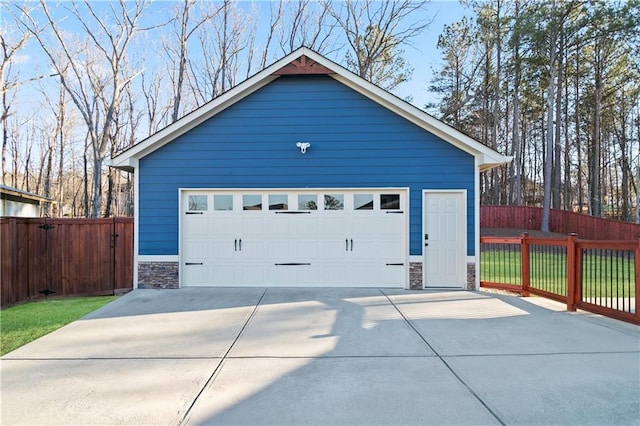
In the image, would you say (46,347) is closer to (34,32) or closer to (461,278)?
(461,278)

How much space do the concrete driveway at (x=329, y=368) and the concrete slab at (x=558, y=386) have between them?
14mm

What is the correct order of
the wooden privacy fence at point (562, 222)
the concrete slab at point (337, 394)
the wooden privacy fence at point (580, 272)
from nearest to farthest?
the concrete slab at point (337, 394) → the wooden privacy fence at point (580, 272) → the wooden privacy fence at point (562, 222)

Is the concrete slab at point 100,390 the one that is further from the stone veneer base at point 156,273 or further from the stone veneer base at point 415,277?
the stone veneer base at point 415,277

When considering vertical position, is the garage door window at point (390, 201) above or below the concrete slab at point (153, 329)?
above

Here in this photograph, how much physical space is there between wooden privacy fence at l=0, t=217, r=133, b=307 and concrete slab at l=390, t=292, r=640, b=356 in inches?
233

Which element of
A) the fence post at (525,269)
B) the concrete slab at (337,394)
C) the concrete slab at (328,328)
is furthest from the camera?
the fence post at (525,269)

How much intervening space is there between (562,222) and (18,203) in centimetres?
2628

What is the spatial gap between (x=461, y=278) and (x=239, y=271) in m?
4.76

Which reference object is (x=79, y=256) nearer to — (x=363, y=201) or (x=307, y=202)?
(x=307, y=202)

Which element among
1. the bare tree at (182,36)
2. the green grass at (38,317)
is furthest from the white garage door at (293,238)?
the bare tree at (182,36)

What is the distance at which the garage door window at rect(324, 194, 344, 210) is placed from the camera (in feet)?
26.4

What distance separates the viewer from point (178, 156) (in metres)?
8.09

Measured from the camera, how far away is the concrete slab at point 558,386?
291cm

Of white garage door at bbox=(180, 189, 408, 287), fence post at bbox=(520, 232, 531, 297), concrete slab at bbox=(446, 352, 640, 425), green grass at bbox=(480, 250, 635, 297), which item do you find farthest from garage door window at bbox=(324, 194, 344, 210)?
concrete slab at bbox=(446, 352, 640, 425)
